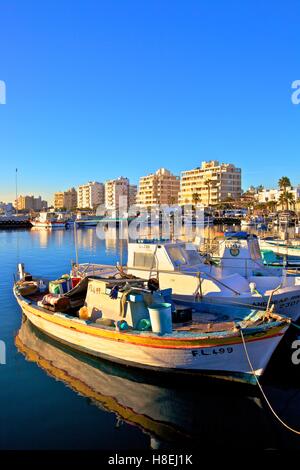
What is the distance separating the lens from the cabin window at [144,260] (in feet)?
55.2

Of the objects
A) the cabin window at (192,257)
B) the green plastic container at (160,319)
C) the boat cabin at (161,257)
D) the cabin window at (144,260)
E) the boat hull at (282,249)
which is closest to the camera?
the green plastic container at (160,319)

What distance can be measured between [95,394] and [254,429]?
443cm

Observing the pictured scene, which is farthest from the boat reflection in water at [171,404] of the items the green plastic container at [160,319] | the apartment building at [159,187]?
the apartment building at [159,187]

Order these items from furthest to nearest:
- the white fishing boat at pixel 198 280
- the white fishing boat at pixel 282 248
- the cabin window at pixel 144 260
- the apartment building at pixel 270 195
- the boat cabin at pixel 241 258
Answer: the apartment building at pixel 270 195 < the white fishing boat at pixel 282 248 < the boat cabin at pixel 241 258 < the cabin window at pixel 144 260 < the white fishing boat at pixel 198 280

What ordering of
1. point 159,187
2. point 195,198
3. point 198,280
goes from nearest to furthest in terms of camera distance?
1. point 198,280
2. point 195,198
3. point 159,187

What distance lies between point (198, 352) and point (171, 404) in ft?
5.12

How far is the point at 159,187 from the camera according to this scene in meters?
185

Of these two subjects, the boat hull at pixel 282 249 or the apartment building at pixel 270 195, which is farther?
the apartment building at pixel 270 195

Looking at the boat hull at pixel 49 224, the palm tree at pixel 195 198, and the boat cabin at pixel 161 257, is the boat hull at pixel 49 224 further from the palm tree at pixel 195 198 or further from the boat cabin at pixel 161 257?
the boat cabin at pixel 161 257

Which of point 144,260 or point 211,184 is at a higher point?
point 211,184

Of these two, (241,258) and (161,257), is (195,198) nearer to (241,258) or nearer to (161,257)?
(241,258)

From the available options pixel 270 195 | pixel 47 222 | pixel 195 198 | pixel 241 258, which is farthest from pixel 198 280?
pixel 270 195

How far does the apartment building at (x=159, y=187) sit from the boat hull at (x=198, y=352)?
169 meters

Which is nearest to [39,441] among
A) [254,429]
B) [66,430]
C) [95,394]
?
[66,430]
